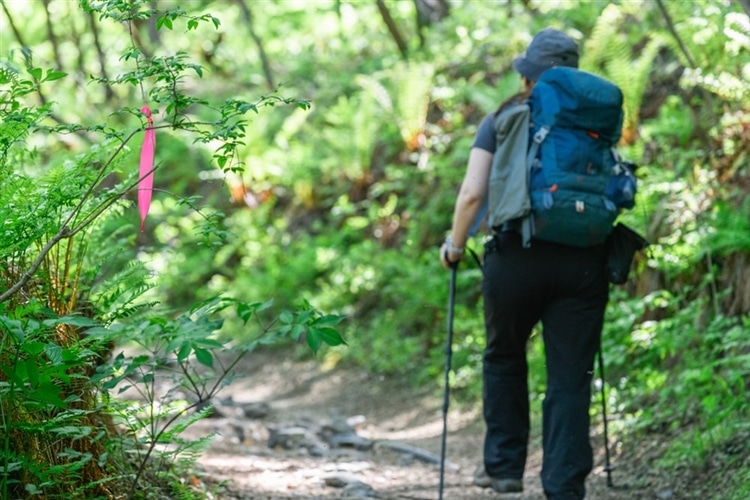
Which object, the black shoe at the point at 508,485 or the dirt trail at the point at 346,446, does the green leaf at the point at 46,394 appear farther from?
the black shoe at the point at 508,485

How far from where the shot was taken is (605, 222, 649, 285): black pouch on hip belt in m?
4.21

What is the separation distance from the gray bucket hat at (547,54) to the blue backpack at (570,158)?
18cm

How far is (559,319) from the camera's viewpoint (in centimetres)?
421

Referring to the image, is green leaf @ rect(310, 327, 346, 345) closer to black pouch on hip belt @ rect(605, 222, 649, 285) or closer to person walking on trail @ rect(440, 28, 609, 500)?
person walking on trail @ rect(440, 28, 609, 500)

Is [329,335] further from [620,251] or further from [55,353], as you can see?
[620,251]

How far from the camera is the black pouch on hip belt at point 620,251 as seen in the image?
166 inches

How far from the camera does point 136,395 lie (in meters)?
7.70

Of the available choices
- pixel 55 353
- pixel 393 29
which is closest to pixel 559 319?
pixel 55 353

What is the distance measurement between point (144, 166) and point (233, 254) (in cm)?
992

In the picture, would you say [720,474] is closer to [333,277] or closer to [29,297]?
[29,297]

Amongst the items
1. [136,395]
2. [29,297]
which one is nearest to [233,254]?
[136,395]

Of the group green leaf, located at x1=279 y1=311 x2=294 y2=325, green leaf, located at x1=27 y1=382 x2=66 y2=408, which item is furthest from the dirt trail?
green leaf, located at x1=279 y1=311 x2=294 y2=325

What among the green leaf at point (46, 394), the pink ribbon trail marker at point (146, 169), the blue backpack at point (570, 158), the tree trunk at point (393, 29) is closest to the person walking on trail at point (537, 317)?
the blue backpack at point (570, 158)

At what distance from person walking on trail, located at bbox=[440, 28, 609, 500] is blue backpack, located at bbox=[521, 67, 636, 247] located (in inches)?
4.1
